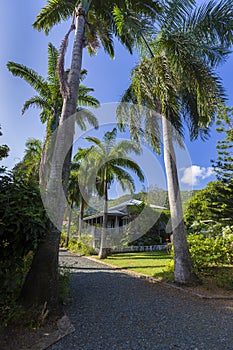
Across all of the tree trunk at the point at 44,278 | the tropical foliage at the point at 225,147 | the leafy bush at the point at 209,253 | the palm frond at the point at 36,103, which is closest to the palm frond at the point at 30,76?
the palm frond at the point at 36,103

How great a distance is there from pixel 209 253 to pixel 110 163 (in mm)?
7856

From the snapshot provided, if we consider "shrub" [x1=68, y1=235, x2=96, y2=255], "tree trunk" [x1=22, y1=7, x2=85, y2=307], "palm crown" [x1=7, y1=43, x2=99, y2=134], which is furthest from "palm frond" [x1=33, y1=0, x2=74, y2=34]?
Answer: "shrub" [x1=68, y1=235, x2=96, y2=255]

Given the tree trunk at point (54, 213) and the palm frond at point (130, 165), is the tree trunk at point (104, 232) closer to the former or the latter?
the palm frond at point (130, 165)

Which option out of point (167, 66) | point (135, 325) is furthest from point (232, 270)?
point (167, 66)

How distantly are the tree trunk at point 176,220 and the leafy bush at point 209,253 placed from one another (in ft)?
2.85

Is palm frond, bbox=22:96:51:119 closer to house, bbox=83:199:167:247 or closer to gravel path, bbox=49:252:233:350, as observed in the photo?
gravel path, bbox=49:252:233:350

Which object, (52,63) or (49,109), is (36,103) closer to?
(49,109)

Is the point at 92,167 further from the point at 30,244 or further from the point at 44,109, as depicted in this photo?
the point at 30,244

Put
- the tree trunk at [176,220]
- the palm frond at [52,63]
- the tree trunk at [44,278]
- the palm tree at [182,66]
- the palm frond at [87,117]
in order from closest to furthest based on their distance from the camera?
the tree trunk at [44,278], the palm tree at [182,66], the tree trunk at [176,220], the palm frond at [52,63], the palm frond at [87,117]

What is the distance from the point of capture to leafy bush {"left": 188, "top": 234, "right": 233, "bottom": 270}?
7090mm

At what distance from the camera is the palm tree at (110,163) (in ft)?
43.2

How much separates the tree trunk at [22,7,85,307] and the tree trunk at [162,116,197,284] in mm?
3554

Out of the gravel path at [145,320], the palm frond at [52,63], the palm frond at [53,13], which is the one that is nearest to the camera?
the gravel path at [145,320]

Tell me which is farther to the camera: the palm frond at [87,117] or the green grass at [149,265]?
the palm frond at [87,117]
